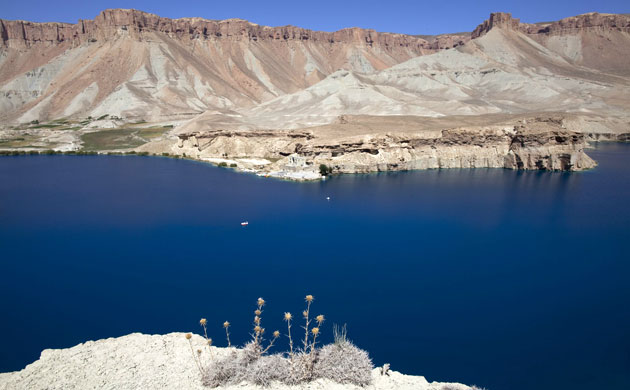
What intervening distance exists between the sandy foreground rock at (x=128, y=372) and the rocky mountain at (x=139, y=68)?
389 feet

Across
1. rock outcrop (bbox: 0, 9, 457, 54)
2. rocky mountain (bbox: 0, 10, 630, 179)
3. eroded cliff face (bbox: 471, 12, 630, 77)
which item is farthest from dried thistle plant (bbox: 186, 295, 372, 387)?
eroded cliff face (bbox: 471, 12, 630, 77)

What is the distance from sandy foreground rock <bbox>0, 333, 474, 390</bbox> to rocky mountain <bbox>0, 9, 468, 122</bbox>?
389ft

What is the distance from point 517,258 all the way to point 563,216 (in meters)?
13.0

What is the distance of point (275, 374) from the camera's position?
1394 cm

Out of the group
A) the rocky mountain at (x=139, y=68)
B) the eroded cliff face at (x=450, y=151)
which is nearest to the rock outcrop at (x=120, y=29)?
the rocky mountain at (x=139, y=68)

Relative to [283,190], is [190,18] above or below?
above

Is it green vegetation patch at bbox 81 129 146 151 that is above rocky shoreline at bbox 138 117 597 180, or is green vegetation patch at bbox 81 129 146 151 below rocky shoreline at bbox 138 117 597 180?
above

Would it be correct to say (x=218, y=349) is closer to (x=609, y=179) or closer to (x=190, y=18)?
(x=609, y=179)

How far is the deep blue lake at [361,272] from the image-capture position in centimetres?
1862

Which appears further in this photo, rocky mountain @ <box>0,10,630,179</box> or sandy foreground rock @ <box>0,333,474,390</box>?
rocky mountain @ <box>0,10,630,179</box>

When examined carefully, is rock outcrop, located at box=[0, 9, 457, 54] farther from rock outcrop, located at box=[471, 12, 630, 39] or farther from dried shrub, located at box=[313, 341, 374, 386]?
dried shrub, located at box=[313, 341, 374, 386]

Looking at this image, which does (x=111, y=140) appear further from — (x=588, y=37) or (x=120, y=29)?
(x=588, y=37)

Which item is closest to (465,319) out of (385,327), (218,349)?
(385,327)

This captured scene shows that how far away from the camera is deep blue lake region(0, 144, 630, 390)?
61.1ft
